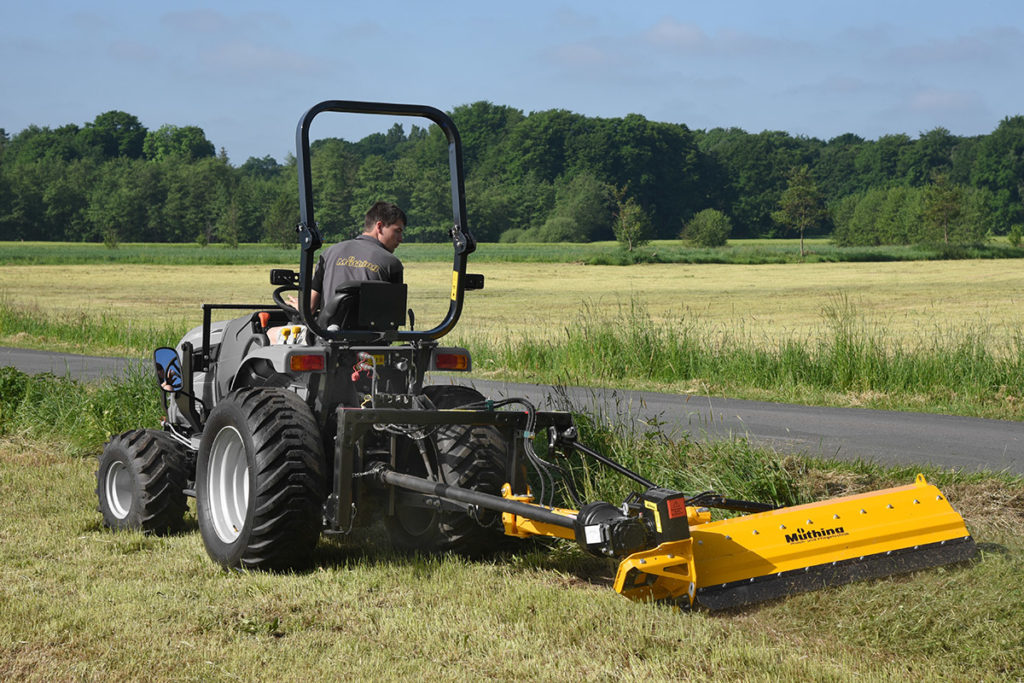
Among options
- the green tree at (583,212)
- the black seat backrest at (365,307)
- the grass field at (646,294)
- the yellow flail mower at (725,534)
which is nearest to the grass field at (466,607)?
the yellow flail mower at (725,534)

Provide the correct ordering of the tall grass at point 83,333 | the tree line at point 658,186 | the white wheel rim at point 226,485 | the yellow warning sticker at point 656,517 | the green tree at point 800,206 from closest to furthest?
the yellow warning sticker at point 656,517, the white wheel rim at point 226,485, the tall grass at point 83,333, the tree line at point 658,186, the green tree at point 800,206

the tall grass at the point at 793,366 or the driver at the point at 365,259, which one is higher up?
the driver at the point at 365,259

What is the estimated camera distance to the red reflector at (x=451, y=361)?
5941mm

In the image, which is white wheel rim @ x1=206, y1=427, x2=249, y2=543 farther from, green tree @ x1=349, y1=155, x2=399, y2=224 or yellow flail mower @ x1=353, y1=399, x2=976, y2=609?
green tree @ x1=349, y1=155, x2=399, y2=224

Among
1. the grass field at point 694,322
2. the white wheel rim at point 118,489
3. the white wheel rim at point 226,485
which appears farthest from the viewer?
the grass field at point 694,322

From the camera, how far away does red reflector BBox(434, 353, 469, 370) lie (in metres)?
5.94

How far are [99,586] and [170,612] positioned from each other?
24.8 inches

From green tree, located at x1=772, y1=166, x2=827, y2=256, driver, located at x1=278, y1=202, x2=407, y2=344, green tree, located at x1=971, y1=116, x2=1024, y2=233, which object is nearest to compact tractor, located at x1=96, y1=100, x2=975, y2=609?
driver, located at x1=278, y1=202, x2=407, y2=344

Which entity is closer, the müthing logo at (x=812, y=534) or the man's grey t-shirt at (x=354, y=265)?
the müthing logo at (x=812, y=534)

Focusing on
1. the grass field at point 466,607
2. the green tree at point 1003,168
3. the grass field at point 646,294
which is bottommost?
the grass field at point 646,294

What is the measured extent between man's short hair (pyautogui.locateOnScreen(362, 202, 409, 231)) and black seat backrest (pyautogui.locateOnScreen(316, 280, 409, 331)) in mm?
535

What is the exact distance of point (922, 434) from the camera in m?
10.1

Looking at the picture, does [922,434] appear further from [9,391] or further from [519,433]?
[9,391]

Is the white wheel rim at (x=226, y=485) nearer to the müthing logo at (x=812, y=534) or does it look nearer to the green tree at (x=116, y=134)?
the müthing logo at (x=812, y=534)
